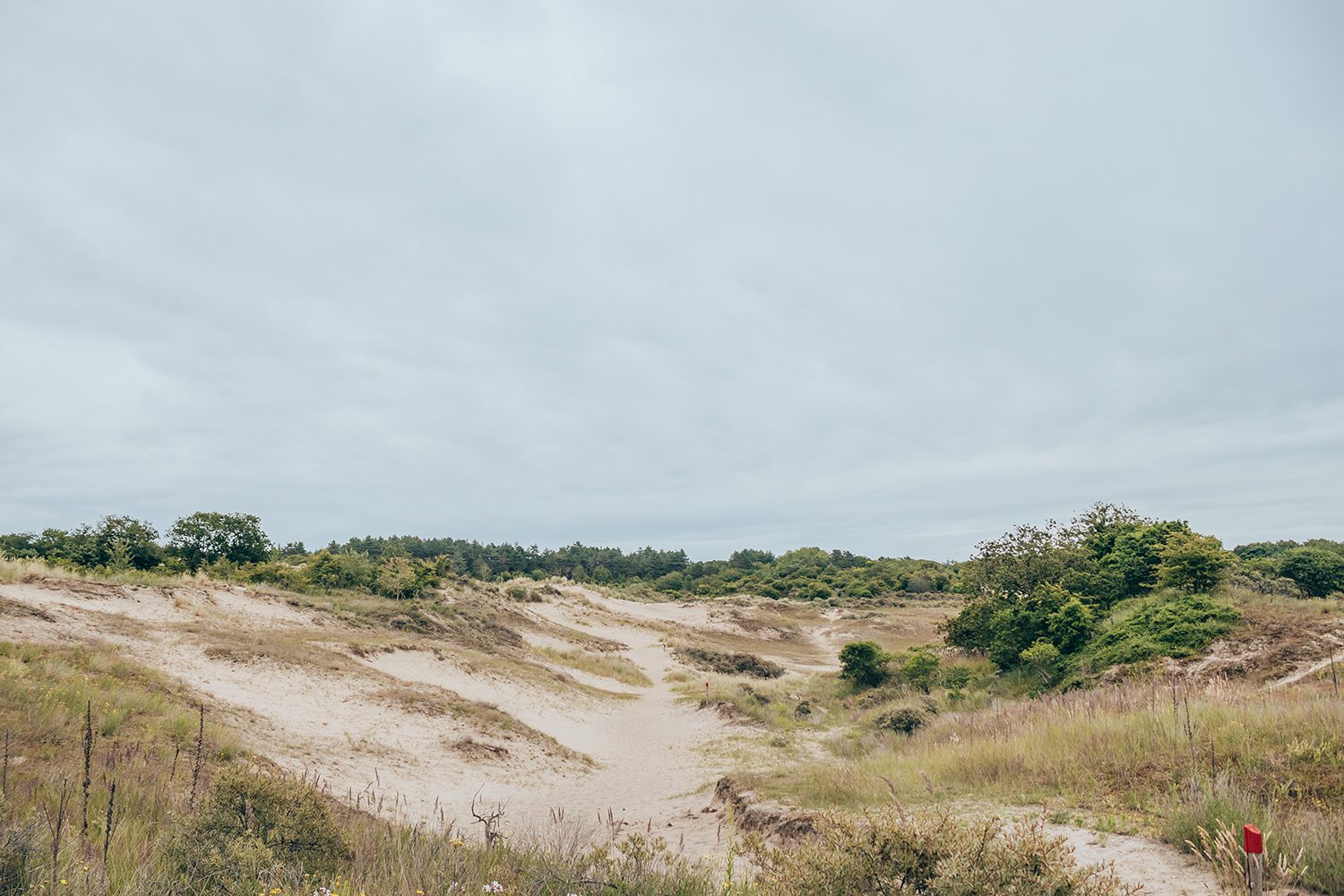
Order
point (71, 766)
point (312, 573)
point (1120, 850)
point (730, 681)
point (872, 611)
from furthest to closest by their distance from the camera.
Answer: point (872, 611) → point (312, 573) → point (730, 681) → point (71, 766) → point (1120, 850)

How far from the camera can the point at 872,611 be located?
72.0 m

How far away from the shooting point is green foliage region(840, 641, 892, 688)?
29766 mm

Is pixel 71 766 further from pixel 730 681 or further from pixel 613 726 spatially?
pixel 730 681

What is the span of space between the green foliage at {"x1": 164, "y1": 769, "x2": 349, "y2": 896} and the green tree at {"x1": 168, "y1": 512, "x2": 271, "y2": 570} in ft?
156

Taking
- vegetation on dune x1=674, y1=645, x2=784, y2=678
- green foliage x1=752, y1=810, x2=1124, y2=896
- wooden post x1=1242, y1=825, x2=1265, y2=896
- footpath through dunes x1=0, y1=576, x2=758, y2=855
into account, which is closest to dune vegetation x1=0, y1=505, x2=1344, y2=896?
green foliage x1=752, y1=810, x2=1124, y2=896

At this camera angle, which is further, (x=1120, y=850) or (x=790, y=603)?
(x=790, y=603)

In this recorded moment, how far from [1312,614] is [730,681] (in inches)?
976

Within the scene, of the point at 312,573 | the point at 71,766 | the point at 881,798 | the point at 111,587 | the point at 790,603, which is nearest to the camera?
the point at 71,766

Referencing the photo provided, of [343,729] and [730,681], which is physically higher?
[343,729]

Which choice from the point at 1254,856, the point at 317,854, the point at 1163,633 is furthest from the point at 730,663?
the point at 1254,856

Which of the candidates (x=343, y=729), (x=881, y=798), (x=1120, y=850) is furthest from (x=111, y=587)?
(x=1120, y=850)

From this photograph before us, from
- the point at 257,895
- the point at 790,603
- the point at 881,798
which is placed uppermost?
the point at 257,895

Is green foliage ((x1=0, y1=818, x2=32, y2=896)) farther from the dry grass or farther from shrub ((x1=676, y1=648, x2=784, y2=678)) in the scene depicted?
shrub ((x1=676, y1=648, x2=784, y2=678))

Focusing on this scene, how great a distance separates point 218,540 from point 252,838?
5259 cm
